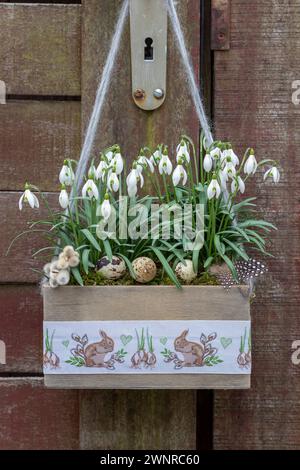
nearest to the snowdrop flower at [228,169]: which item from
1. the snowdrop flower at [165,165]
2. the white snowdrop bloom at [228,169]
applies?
the white snowdrop bloom at [228,169]

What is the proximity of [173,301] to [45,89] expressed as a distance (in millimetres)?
579

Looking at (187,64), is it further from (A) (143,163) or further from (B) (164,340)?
(B) (164,340)

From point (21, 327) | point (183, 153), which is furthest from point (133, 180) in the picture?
point (21, 327)

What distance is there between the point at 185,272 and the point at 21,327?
437mm

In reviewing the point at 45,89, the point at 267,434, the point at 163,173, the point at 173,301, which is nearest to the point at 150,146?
the point at 163,173

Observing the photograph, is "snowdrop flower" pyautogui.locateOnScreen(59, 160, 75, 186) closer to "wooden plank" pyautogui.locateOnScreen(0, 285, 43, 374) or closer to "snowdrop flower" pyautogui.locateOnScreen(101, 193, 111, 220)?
"snowdrop flower" pyautogui.locateOnScreen(101, 193, 111, 220)

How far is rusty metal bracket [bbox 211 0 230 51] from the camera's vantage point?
60.0 inches

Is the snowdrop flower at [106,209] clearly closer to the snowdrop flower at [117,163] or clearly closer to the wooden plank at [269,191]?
the snowdrop flower at [117,163]

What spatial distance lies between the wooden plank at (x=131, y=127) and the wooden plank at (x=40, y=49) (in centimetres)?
4

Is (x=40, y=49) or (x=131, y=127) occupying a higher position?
(x=40, y=49)

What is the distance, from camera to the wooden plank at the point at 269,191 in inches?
60.0

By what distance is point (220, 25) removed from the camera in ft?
5.00

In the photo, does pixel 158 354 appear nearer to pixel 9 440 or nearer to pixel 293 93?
pixel 9 440

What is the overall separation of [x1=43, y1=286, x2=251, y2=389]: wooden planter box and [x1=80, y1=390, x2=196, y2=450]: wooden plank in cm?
22
